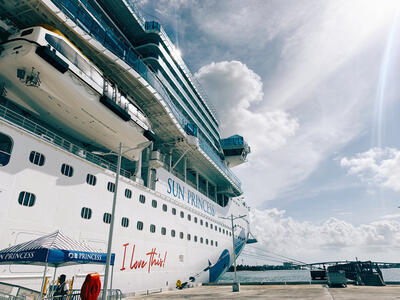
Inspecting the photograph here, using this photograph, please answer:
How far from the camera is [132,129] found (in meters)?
16.1

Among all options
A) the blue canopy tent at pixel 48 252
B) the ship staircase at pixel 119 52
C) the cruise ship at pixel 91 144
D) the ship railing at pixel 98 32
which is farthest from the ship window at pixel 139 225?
the ship railing at pixel 98 32

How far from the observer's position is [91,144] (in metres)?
16.6

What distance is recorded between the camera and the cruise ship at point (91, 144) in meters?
10.6

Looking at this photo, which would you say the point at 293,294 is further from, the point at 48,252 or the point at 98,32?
the point at 98,32

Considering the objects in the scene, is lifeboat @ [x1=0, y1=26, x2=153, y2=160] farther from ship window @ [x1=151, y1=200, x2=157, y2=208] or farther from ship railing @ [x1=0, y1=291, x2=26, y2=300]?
ship railing @ [x1=0, y1=291, x2=26, y2=300]

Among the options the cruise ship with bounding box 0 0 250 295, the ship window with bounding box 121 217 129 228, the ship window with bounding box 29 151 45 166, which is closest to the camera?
the cruise ship with bounding box 0 0 250 295

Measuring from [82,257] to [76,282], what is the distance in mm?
4506

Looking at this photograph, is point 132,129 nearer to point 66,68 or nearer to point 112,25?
point 66,68

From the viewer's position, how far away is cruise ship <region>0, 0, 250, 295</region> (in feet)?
34.8

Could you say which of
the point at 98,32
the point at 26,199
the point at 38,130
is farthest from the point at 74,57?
the point at 26,199

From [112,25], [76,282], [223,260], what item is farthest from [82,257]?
[223,260]

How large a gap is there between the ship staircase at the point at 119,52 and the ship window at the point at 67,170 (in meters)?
6.62

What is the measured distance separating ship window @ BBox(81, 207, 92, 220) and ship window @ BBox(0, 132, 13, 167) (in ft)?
13.8

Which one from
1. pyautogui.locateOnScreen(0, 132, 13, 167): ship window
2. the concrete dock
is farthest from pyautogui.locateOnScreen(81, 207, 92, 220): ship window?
the concrete dock
